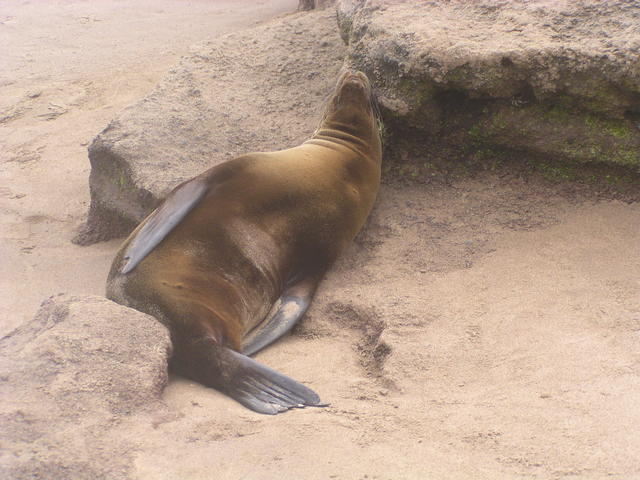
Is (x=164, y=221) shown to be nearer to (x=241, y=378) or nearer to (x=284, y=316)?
(x=284, y=316)

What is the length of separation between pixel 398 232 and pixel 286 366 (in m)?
1.32

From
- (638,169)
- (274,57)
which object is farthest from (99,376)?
(274,57)

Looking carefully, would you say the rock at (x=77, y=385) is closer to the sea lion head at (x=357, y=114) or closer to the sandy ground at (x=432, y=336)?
the sandy ground at (x=432, y=336)

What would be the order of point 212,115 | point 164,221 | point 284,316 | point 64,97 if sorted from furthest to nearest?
point 64,97, point 212,115, point 284,316, point 164,221

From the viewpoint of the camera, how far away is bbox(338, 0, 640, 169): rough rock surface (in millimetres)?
3707

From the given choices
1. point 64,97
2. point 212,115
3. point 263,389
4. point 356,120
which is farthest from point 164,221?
point 64,97

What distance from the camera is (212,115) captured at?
4.81m

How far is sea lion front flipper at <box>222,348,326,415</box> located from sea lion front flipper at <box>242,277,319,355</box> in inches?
16.1

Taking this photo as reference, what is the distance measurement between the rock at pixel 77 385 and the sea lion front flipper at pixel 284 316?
58 centimetres

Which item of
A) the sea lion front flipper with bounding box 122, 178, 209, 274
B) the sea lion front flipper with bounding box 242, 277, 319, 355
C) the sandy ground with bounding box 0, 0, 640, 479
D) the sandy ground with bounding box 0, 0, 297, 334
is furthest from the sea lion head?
the sandy ground with bounding box 0, 0, 297, 334

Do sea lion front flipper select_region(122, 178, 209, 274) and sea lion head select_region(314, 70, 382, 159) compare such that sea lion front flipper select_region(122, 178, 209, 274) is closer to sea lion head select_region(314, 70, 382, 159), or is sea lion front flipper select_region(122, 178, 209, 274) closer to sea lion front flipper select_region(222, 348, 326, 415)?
sea lion front flipper select_region(222, 348, 326, 415)

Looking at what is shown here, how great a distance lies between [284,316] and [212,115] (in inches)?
73.4

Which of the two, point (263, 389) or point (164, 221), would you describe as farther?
point (164, 221)

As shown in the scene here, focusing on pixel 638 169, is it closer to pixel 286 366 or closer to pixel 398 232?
pixel 398 232
